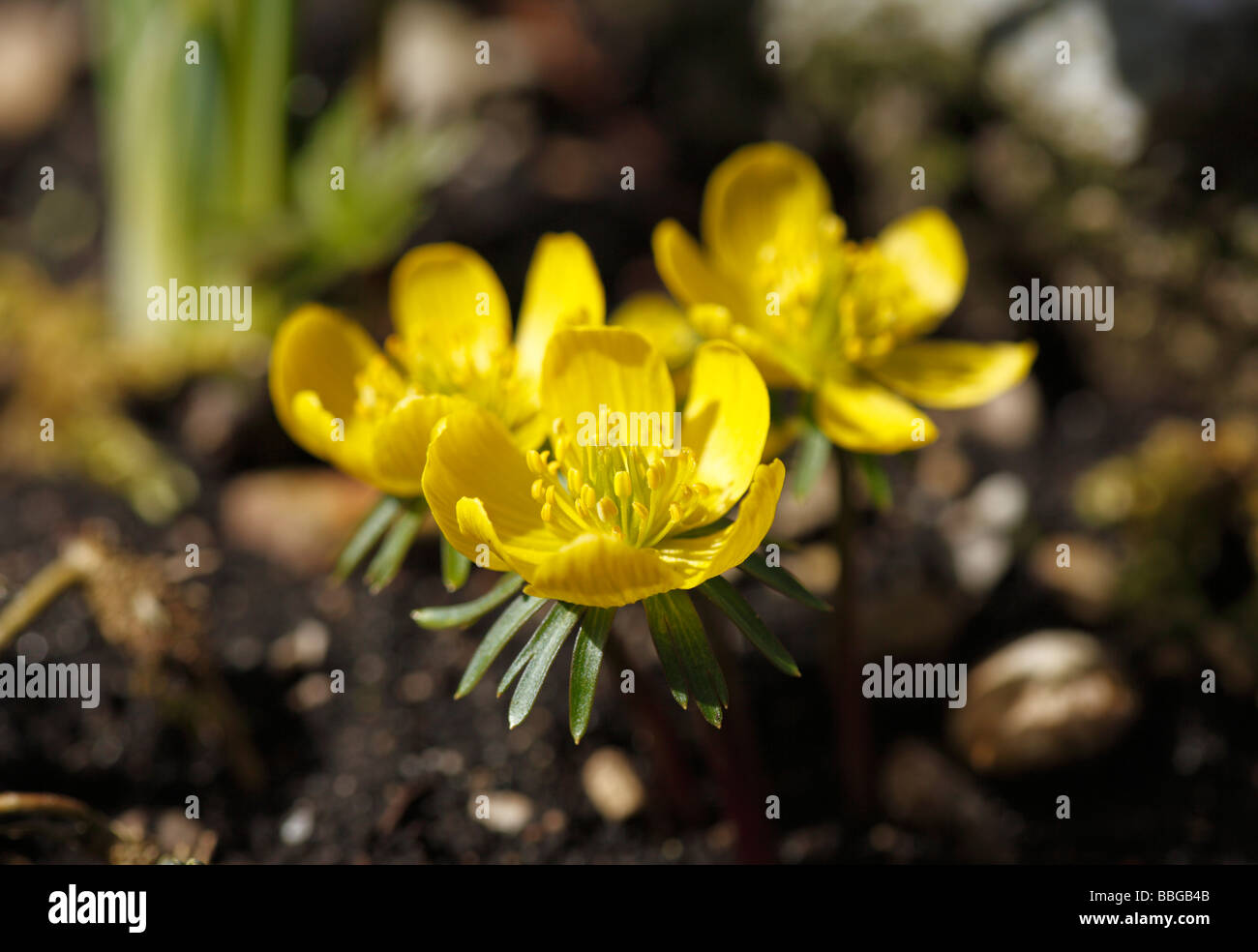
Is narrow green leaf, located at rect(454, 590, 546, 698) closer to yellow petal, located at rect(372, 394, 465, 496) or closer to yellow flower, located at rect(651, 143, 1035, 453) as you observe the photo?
yellow petal, located at rect(372, 394, 465, 496)

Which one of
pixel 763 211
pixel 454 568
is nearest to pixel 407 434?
pixel 454 568

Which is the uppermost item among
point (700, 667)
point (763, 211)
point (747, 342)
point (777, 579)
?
point (763, 211)

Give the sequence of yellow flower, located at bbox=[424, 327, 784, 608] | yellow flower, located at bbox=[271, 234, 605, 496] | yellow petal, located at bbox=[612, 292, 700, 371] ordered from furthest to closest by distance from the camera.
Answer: yellow petal, located at bbox=[612, 292, 700, 371] → yellow flower, located at bbox=[271, 234, 605, 496] → yellow flower, located at bbox=[424, 327, 784, 608]

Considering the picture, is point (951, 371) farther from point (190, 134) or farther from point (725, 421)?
point (190, 134)

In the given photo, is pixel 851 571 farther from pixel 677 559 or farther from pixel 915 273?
pixel 915 273

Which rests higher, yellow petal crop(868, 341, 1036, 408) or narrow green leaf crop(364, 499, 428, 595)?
yellow petal crop(868, 341, 1036, 408)

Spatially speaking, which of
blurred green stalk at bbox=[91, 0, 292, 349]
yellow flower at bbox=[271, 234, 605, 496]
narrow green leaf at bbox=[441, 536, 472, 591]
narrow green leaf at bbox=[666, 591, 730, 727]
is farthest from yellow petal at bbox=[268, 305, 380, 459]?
blurred green stalk at bbox=[91, 0, 292, 349]
